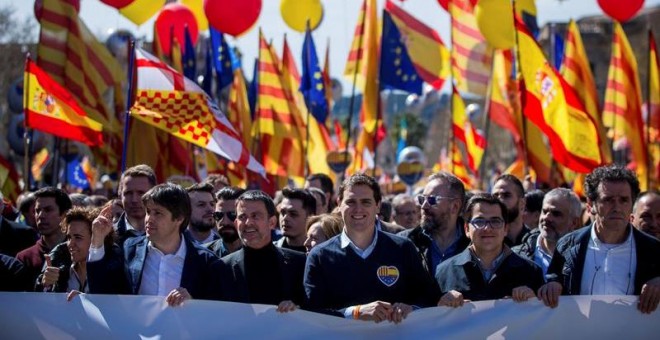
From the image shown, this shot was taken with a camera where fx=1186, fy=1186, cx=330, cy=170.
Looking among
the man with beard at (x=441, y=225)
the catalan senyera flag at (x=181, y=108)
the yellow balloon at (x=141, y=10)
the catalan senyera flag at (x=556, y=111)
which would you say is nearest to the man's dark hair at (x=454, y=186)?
the man with beard at (x=441, y=225)

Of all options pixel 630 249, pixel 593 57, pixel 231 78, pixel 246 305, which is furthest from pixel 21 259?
pixel 593 57

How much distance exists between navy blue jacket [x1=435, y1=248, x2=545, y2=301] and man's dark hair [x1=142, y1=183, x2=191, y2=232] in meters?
1.52

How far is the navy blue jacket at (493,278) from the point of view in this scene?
21.5 feet

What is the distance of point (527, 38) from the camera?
13.3 metres

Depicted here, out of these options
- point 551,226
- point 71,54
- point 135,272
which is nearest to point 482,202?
point 551,226

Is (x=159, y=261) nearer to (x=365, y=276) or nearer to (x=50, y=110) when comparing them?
(x=365, y=276)

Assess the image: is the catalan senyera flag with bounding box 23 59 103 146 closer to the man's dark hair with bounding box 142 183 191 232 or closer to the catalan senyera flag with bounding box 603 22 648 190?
the man's dark hair with bounding box 142 183 191 232

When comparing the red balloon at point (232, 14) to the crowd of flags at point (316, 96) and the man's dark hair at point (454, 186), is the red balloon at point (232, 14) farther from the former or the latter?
the man's dark hair at point (454, 186)

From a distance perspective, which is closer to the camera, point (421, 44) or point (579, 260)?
point (579, 260)

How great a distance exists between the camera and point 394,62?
16.6 m

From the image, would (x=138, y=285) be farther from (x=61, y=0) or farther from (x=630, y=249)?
(x=61, y=0)

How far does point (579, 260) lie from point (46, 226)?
3.90 meters

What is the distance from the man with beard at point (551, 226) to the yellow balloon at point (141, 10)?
6.78 metres

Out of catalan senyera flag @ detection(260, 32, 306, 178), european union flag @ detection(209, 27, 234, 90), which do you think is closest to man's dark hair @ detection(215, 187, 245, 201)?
catalan senyera flag @ detection(260, 32, 306, 178)
